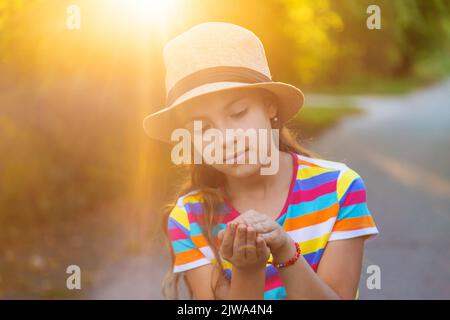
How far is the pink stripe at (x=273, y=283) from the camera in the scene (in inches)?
67.8

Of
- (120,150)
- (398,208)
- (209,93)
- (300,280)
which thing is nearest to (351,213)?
(300,280)

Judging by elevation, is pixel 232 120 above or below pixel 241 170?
above

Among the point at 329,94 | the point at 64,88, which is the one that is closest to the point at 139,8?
the point at 64,88

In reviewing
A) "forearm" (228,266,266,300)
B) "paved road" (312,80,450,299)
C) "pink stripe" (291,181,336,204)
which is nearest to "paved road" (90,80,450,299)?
"paved road" (312,80,450,299)

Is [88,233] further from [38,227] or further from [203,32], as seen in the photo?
[203,32]

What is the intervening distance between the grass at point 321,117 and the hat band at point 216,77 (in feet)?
20.1

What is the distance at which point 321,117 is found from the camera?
34.3ft

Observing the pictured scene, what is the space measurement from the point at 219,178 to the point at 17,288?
2259 millimetres

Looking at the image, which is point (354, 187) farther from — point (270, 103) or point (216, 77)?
point (216, 77)

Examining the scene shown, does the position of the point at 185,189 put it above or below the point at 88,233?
above

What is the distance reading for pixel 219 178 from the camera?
184 cm

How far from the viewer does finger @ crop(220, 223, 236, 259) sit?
4.60 feet

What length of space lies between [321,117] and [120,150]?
540 centimetres

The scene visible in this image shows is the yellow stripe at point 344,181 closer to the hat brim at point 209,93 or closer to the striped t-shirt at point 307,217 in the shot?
the striped t-shirt at point 307,217
